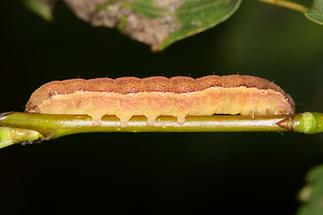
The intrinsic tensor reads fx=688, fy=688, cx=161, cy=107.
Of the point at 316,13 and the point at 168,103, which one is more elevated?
the point at 316,13

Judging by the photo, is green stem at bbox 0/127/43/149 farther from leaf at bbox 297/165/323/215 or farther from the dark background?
the dark background

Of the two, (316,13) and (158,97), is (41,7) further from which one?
(316,13)

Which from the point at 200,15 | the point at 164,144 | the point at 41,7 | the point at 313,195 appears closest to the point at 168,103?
the point at 200,15

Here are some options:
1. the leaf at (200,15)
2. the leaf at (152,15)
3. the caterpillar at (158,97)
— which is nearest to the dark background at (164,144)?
the leaf at (152,15)

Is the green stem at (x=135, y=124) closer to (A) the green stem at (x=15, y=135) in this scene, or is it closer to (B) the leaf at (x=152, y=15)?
(A) the green stem at (x=15, y=135)

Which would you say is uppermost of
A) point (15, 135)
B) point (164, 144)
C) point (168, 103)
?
point (164, 144)

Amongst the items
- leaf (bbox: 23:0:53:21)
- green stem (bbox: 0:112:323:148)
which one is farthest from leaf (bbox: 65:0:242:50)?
green stem (bbox: 0:112:323:148)

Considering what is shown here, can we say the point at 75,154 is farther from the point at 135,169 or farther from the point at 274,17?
the point at 274,17
